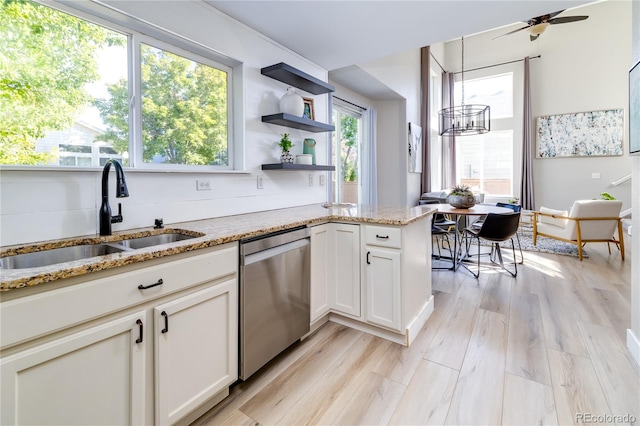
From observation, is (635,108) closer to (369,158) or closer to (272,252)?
(272,252)

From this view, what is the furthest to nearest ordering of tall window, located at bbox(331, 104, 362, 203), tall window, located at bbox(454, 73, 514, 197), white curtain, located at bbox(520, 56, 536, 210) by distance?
1. tall window, located at bbox(454, 73, 514, 197)
2. white curtain, located at bbox(520, 56, 536, 210)
3. tall window, located at bbox(331, 104, 362, 203)

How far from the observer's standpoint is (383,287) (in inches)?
82.7

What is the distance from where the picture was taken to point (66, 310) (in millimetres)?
958

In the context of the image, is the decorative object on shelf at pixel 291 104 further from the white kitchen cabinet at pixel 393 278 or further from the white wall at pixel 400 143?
the white wall at pixel 400 143

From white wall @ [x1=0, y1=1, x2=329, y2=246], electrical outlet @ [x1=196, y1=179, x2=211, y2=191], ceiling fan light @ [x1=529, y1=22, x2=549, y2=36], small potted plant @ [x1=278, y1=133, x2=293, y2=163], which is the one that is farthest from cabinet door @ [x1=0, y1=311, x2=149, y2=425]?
ceiling fan light @ [x1=529, y1=22, x2=549, y2=36]

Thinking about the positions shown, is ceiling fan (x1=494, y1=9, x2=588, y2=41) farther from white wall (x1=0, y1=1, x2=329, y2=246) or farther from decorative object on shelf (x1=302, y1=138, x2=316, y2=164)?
decorative object on shelf (x1=302, y1=138, x2=316, y2=164)

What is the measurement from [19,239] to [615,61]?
929 centimetres

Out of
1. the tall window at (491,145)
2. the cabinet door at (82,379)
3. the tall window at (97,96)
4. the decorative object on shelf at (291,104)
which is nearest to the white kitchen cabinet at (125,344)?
the cabinet door at (82,379)

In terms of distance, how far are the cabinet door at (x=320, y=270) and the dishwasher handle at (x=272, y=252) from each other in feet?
0.49

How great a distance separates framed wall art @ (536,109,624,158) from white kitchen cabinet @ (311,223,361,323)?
268 inches

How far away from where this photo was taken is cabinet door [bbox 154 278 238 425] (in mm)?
1229

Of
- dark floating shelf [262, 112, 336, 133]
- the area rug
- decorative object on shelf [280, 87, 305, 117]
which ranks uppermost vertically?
decorative object on shelf [280, 87, 305, 117]

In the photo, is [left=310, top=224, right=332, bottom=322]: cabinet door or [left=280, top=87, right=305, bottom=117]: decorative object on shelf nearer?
[left=310, top=224, right=332, bottom=322]: cabinet door

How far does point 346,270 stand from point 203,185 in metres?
1.22
